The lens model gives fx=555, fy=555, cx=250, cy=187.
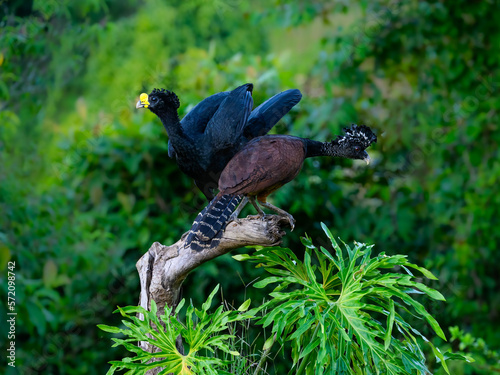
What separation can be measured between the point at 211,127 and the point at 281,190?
1.32m

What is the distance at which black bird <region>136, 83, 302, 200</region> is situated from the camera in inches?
70.5

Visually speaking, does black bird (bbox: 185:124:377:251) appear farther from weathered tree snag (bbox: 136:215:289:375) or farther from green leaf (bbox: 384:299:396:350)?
green leaf (bbox: 384:299:396:350)

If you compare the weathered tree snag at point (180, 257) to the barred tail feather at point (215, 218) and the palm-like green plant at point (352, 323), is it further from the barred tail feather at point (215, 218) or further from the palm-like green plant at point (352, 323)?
the palm-like green plant at point (352, 323)

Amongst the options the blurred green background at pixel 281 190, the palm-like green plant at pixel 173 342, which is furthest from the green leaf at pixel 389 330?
the blurred green background at pixel 281 190

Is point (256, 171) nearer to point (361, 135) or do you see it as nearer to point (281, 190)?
point (361, 135)

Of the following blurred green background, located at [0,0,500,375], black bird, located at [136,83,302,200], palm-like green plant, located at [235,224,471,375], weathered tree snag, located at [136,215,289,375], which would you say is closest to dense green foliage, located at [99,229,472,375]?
palm-like green plant, located at [235,224,471,375]

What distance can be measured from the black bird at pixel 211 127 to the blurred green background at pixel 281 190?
682 millimetres

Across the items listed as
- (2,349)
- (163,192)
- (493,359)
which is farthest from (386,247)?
(2,349)

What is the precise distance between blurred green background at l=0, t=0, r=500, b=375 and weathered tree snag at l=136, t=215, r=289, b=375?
0.99 m

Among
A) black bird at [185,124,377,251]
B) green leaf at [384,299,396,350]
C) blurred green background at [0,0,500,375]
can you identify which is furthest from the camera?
blurred green background at [0,0,500,375]

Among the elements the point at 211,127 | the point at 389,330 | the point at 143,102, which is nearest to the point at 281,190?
the point at 211,127

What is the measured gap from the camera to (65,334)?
10.8 feet

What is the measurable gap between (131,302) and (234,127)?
5.65 feet

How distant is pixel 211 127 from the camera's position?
187 cm
